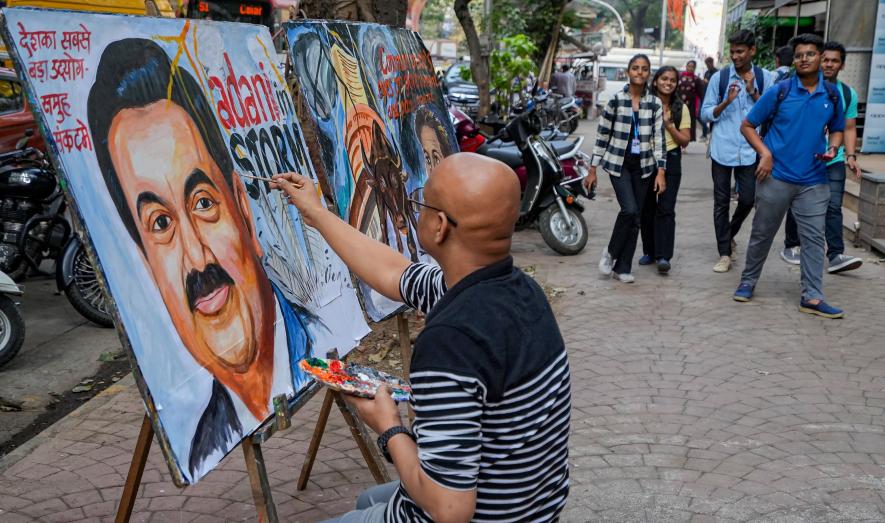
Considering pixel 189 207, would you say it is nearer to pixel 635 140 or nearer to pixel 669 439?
pixel 669 439

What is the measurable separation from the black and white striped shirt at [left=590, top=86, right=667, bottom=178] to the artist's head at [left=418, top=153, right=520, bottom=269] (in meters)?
5.86

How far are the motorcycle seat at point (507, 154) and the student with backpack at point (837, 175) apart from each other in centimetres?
279

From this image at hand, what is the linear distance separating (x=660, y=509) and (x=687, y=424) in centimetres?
100

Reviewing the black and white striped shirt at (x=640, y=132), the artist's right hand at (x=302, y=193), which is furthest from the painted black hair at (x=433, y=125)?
the black and white striped shirt at (x=640, y=132)

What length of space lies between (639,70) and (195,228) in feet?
18.2

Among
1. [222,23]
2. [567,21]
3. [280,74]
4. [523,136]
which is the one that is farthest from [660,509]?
[567,21]

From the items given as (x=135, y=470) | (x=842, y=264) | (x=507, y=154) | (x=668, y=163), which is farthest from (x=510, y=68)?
(x=135, y=470)

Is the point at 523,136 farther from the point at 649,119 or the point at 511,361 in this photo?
the point at 511,361

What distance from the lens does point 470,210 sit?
82.2 inches

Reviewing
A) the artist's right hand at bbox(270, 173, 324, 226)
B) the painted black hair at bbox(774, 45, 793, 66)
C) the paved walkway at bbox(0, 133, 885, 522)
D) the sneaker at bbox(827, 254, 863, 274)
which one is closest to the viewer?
the artist's right hand at bbox(270, 173, 324, 226)

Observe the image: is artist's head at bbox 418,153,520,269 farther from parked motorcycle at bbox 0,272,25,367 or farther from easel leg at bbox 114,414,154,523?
parked motorcycle at bbox 0,272,25,367

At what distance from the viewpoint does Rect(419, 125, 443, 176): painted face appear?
5.12 meters

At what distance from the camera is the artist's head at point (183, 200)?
2621mm

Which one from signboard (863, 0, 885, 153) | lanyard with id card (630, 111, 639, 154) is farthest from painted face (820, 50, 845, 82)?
signboard (863, 0, 885, 153)
